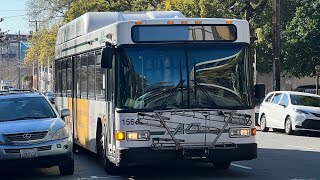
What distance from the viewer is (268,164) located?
1480 centimetres

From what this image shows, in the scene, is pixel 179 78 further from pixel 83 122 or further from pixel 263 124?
pixel 263 124

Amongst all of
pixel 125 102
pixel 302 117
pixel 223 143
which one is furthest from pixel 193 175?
pixel 302 117

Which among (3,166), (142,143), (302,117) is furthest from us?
(302,117)

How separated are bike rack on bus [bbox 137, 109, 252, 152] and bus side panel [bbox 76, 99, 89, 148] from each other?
159 inches

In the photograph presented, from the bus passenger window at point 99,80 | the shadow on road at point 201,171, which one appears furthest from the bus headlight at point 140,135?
the bus passenger window at point 99,80

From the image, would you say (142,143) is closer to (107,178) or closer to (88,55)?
(107,178)

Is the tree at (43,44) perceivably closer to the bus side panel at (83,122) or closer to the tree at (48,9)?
the tree at (48,9)

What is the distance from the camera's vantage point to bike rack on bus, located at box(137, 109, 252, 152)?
11547mm

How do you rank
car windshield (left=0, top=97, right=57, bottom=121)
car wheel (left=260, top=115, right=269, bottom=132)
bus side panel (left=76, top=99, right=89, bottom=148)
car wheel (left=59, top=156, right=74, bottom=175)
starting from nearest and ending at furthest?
car wheel (left=59, top=156, right=74, bottom=175) < car windshield (left=0, top=97, right=57, bottom=121) < bus side panel (left=76, top=99, right=89, bottom=148) < car wheel (left=260, top=115, right=269, bottom=132)

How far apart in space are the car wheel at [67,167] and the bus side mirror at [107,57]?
8.11 feet

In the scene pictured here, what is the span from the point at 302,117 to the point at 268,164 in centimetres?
987

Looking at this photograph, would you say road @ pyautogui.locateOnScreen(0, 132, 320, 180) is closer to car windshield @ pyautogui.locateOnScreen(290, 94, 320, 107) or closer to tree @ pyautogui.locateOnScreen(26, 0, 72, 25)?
car windshield @ pyautogui.locateOnScreen(290, 94, 320, 107)

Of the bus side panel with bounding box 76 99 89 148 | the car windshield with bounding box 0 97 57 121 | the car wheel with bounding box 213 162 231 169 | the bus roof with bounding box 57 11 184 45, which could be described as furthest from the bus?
the bus roof with bounding box 57 11 184 45

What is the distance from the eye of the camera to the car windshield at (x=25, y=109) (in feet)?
44.9
